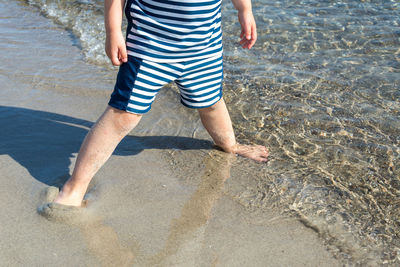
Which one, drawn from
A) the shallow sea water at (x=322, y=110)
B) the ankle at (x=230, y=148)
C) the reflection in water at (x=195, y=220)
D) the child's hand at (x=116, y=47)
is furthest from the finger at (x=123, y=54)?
the ankle at (x=230, y=148)

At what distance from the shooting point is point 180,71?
251cm

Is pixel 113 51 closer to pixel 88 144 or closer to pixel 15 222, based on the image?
pixel 88 144

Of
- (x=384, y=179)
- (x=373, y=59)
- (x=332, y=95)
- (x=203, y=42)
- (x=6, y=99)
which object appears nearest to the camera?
(x=203, y=42)

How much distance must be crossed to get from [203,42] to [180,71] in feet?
0.64

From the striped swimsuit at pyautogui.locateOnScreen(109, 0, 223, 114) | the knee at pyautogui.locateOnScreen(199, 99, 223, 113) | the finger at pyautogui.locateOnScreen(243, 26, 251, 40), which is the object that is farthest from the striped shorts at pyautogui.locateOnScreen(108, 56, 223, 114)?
the knee at pyautogui.locateOnScreen(199, 99, 223, 113)

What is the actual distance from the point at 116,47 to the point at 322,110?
214cm

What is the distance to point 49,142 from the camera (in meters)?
3.21

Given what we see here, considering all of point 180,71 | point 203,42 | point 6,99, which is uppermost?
point 203,42

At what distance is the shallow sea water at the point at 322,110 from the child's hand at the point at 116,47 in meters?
1.01

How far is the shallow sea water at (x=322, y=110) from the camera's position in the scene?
2.67 metres

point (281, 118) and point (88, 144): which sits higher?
point (88, 144)

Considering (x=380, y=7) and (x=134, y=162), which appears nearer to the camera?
(x=134, y=162)

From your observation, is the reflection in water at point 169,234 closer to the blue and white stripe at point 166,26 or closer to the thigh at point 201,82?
the thigh at point 201,82

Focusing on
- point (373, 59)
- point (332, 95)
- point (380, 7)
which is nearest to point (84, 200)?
point (332, 95)
